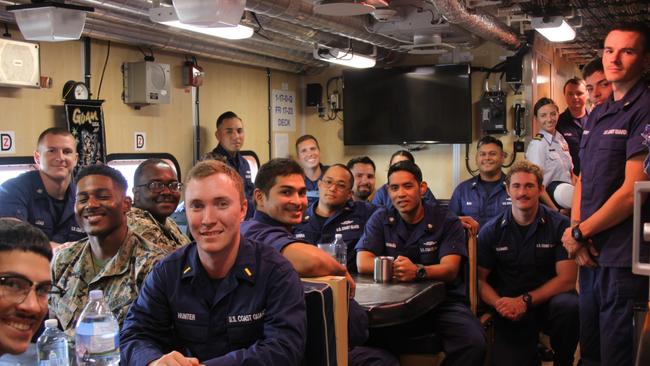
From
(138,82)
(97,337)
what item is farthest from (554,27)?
(97,337)

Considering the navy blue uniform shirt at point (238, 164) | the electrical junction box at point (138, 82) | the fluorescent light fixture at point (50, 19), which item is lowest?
the navy blue uniform shirt at point (238, 164)

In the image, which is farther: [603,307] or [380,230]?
[380,230]

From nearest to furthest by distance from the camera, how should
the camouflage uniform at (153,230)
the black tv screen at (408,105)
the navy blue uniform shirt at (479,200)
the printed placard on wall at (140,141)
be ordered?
the camouflage uniform at (153,230) < the navy blue uniform shirt at (479,200) < the printed placard on wall at (140,141) < the black tv screen at (408,105)

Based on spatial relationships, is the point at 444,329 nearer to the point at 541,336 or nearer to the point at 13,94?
the point at 541,336

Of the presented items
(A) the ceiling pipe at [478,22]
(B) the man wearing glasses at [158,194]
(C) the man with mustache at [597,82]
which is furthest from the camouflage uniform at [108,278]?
(A) the ceiling pipe at [478,22]

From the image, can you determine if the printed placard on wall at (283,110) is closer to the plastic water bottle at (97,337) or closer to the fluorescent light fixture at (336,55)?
the fluorescent light fixture at (336,55)

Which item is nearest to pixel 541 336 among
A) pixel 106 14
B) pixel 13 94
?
pixel 106 14

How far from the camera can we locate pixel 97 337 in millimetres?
A: 2582

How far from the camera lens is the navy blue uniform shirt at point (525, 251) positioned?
4.81 meters

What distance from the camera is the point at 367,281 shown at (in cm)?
425

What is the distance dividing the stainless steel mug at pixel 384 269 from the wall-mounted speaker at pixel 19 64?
10.5 ft

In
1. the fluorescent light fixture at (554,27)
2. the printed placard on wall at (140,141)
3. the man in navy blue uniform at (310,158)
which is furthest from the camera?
the man in navy blue uniform at (310,158)

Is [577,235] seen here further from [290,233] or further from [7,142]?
[7,142]

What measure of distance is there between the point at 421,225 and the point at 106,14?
9.80 ft
